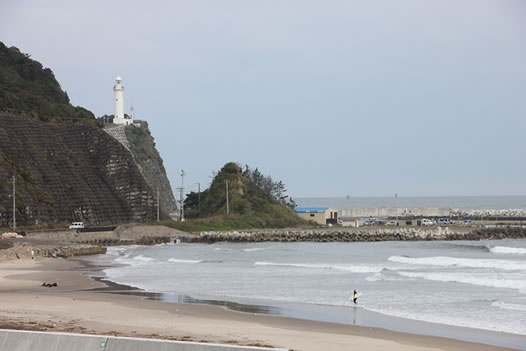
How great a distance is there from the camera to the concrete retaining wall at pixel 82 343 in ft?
33.8

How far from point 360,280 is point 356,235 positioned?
44.5m

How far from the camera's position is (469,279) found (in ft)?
107

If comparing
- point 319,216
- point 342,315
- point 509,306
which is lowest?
point 342,315

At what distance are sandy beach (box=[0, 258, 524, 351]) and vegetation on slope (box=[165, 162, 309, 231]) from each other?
192 ft

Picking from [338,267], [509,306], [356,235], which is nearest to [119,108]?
[356,235]

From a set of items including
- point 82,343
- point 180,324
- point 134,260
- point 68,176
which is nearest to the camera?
point 82,343

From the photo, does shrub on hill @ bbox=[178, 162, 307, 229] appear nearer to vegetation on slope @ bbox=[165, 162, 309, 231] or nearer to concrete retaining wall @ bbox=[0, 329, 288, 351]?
vegetation on slope @ bbox=[165, 162, 309, 231]

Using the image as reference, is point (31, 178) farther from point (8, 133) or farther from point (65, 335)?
point (65, 335)

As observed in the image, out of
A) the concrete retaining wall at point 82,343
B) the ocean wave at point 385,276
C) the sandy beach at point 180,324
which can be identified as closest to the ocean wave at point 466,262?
the ocean wave at point 385,276

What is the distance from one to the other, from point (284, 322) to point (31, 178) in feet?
169

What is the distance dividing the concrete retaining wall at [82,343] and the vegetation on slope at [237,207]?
71.4m

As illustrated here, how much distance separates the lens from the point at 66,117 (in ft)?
270

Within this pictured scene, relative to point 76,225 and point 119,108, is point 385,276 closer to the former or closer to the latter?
point 76,225

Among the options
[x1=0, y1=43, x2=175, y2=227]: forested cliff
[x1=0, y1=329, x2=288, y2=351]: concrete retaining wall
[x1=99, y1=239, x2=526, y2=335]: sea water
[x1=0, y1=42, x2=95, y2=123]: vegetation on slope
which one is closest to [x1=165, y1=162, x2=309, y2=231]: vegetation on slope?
[x1=0, y1=43, x2=175, y2=227]: forested cliff
